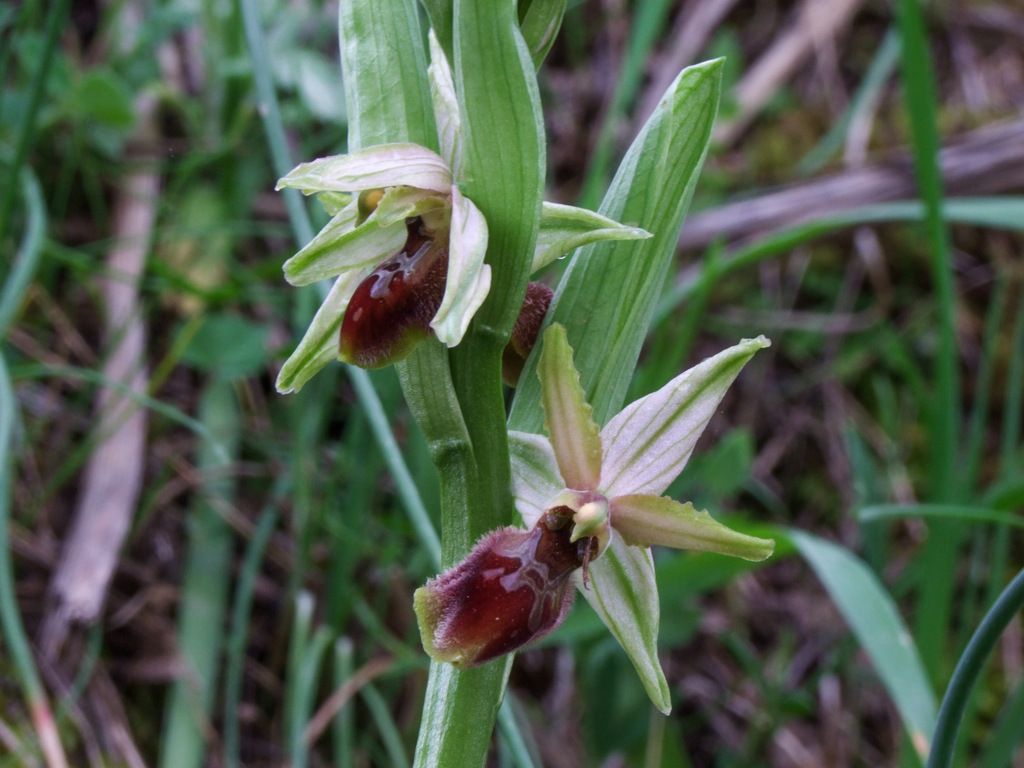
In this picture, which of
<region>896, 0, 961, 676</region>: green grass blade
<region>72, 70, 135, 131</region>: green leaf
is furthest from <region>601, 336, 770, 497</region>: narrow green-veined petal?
<region>72, 70, 135, 131</region>: green leaf

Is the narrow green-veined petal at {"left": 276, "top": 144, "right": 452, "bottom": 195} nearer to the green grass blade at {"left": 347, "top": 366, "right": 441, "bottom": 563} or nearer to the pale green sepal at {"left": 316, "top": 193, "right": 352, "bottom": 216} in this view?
the pale green sepal at {"left": 316, "top": 193, "right": 352, "bottom": 216}

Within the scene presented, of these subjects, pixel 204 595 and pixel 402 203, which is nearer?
pixel 402 203

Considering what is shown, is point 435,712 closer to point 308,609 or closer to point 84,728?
point 308,609

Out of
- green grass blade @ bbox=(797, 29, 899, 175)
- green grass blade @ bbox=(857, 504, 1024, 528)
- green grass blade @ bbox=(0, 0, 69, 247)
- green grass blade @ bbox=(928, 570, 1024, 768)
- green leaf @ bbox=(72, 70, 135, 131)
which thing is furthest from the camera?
green grass blade @ bbox=(797, 29, 899, 175)

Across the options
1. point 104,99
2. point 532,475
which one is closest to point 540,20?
point 532,475

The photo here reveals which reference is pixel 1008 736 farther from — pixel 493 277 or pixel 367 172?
pixel 367 172
